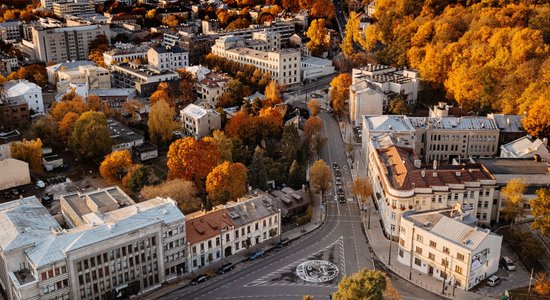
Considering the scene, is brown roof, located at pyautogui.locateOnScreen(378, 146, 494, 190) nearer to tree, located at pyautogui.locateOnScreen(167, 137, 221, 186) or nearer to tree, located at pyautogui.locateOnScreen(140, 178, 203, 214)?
tree, located at pyautogui.locateOnScreen(167, 137, 221, 186)

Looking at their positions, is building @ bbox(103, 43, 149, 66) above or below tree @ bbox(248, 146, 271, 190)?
above

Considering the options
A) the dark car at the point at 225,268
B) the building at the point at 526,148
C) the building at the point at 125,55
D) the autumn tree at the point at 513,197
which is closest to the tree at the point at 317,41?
the building at the point at 125,55

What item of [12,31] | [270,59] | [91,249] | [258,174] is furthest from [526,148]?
[12,31]

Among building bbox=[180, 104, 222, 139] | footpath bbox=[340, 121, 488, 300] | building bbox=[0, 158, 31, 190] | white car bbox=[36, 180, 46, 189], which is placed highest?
building bbox=[180, 104, 222, 139]

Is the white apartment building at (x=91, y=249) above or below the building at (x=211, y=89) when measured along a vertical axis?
below

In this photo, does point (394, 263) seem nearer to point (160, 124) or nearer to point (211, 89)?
point (160, 124)

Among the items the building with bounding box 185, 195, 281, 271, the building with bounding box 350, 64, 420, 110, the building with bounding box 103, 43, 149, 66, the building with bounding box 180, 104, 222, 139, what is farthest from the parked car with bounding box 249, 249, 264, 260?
Result: the building with bounding box 103, 43, 149, 66

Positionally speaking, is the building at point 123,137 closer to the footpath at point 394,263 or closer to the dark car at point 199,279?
the dark car at point 199,279
